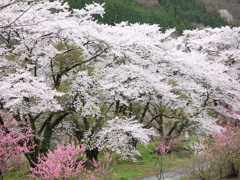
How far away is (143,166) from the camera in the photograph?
1817 cm

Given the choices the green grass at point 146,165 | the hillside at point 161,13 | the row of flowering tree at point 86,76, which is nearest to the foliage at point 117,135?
the row of flowering tree at point 86,76

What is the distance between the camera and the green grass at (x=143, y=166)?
1500 centimetres

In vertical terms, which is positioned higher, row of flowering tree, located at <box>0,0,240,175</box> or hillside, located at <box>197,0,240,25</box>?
hillside, located at <box>197,0,240,25</box>

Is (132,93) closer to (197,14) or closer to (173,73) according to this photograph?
(173,73)

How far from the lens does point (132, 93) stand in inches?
589

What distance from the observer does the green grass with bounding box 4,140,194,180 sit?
1500 cm

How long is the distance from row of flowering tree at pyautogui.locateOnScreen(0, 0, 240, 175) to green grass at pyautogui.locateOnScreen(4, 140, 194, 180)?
1097mm

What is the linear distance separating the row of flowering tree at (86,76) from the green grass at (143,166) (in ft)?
3.60

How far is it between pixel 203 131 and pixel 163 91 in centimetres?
431

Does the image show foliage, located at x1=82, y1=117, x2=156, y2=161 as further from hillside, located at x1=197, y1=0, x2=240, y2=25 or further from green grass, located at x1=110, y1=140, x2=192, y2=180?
hillside, located at x1=197, y1=0, x2=240, y2=25

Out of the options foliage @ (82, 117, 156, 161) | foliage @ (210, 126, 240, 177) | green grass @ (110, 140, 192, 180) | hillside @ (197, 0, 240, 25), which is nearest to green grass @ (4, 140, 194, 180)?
green grass @ (110, 140, 192, 180)

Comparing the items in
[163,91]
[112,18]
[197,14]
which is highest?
[197,14]

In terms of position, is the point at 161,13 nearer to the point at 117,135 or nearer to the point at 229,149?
the point at 117,135

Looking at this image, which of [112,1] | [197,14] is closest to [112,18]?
[112,1]
